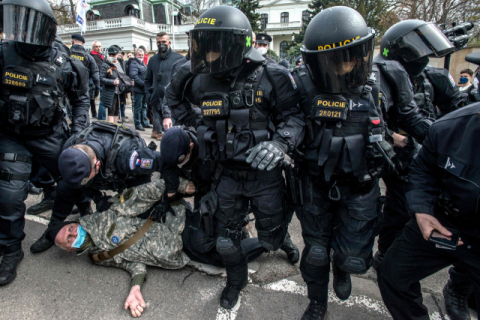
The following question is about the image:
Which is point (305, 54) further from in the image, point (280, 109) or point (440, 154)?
point (440, 154)

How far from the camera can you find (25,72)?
8.11 ft

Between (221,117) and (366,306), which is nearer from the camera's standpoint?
(221,117)

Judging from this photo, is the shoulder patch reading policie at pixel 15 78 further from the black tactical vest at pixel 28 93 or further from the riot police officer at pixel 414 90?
the riot police officer at pixel 414 90

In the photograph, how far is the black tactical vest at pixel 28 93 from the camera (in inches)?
96.7

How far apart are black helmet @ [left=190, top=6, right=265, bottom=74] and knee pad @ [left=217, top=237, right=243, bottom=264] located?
118cm

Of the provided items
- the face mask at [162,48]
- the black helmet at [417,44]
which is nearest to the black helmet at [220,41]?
the black helmet at [417,44]

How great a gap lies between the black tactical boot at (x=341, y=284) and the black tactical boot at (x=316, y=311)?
0.13 metres

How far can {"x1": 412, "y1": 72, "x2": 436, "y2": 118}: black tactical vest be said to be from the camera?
2.35m

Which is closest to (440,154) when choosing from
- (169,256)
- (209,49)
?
(209,49)

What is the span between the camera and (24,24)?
2389mm

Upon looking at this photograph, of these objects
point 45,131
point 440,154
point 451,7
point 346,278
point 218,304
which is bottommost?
point 218,304

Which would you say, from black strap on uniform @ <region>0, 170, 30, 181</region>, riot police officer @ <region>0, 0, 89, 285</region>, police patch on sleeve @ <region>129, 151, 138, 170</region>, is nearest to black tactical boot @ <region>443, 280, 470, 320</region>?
police patch on sleeve @ <region>129, 151, 138, 170</region>

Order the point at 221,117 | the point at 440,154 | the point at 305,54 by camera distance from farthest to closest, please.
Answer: the point at 221,117 → the point at 305,54 → the point at 440,154

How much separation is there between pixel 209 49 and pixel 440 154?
143 cm
